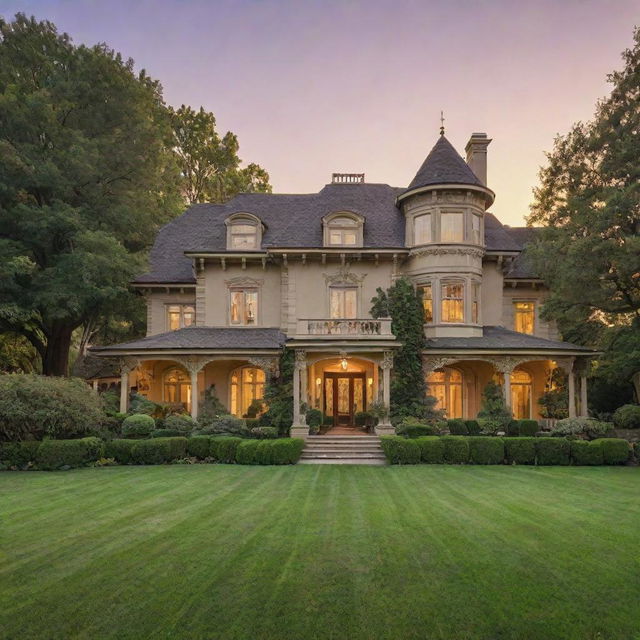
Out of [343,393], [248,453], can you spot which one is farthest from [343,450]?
[343,393]

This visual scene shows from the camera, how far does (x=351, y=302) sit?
70.6 ft

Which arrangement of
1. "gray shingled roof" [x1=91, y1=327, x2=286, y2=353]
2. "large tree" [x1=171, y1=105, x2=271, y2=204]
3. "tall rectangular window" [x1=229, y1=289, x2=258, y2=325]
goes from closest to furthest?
"gray shingled roof" [x1=91, y1=327, x2=286, y2=353], "tall rectangular window" [x1=229, y1=289, x2=258, y2=325], "large tree" [x1=171, y1=105, x2=271, y2=204]

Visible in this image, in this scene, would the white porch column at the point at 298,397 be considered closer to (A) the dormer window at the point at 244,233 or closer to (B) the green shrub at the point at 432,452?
(B) the green shrub at the point at 432,452

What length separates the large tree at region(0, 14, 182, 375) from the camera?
67.4 ft

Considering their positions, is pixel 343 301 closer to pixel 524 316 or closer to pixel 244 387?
pixel 244 387

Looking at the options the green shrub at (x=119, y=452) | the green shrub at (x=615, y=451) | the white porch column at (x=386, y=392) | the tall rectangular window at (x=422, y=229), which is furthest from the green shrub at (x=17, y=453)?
the green shrub at (x=615, y=451)

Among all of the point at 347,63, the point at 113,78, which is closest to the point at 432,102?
the point at 347,63

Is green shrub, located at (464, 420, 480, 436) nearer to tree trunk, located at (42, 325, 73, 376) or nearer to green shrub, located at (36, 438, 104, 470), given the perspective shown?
green shrub, located at (36, 438, 104, 470)

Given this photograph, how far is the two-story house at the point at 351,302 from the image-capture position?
770 inches

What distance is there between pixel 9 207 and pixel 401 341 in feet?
67.6

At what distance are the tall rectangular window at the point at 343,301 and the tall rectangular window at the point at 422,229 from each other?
3965mm

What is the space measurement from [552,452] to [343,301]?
11001 mm

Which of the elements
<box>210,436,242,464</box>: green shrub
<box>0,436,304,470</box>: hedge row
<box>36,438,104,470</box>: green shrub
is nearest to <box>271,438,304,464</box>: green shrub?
<box>0,436,304,470</box>: hedge row

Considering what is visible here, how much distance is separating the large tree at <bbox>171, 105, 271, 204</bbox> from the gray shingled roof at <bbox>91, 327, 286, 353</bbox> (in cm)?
2116
